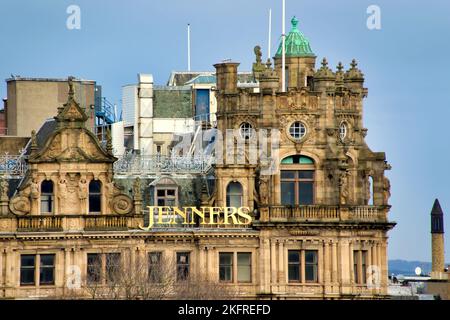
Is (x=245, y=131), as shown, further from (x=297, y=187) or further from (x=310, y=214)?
(x=310, y=214)

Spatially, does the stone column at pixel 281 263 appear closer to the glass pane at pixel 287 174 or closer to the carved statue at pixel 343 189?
the glass pane at pixel 287 174

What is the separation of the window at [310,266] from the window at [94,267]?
13732 mm

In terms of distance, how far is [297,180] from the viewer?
133m

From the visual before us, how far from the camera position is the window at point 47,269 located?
12875 centimetres

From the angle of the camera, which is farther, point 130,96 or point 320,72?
point 130,96

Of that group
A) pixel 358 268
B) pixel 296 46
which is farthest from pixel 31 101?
pixel 358 268

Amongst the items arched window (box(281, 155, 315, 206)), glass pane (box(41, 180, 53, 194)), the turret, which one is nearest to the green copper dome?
the turret

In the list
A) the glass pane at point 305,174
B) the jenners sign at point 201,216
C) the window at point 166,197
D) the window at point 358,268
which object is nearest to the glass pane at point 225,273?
the jenners sign at point 201,216

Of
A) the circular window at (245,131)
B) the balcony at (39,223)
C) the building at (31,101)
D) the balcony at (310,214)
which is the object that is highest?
the building at (31,101)
